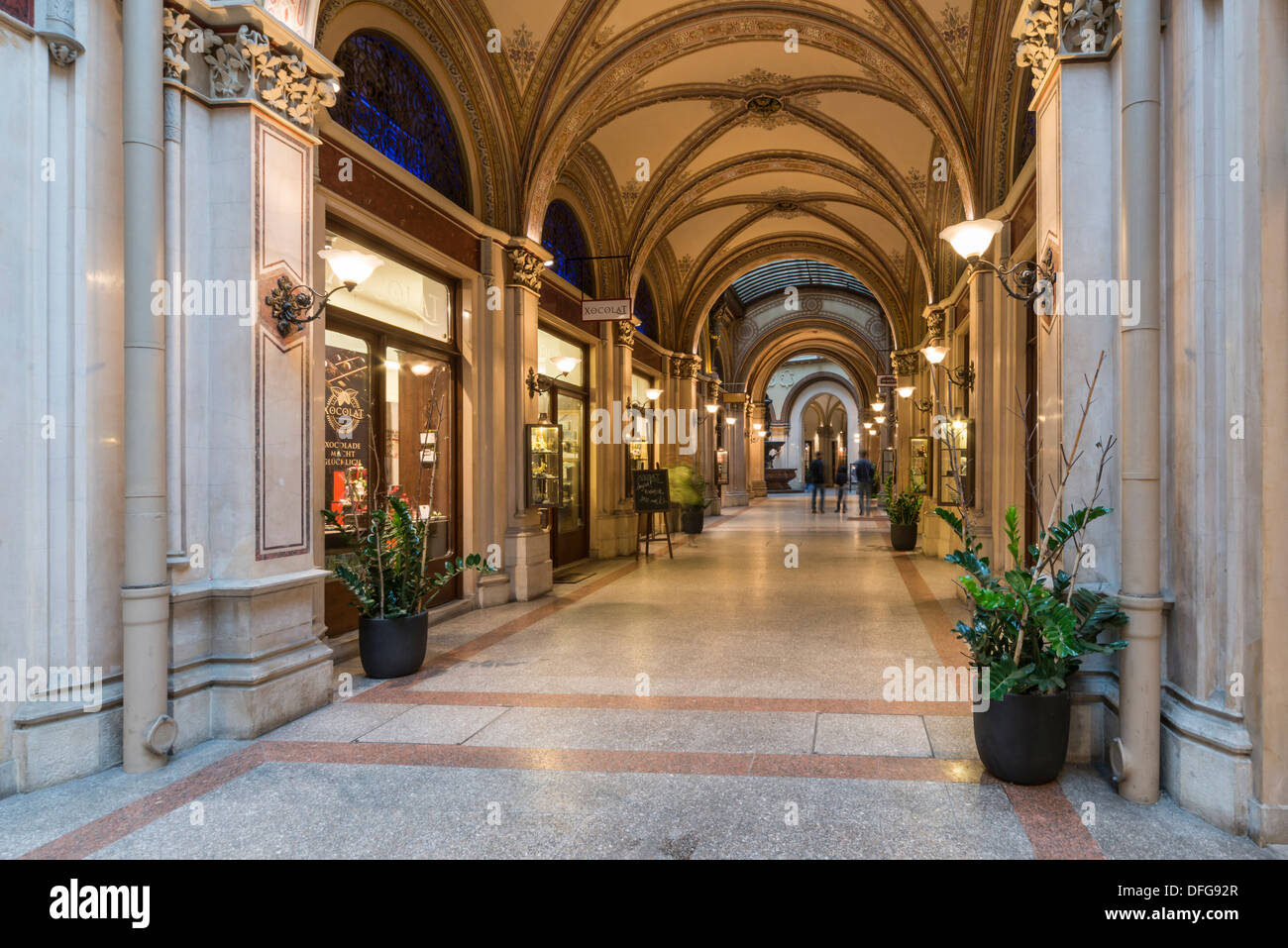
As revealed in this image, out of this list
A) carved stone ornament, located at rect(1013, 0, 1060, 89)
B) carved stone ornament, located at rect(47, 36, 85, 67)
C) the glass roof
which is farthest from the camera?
the glass roof

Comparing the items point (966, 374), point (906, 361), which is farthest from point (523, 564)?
point (906, 361)

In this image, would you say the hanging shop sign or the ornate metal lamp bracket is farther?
the hanging shop sign

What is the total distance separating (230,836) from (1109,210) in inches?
182

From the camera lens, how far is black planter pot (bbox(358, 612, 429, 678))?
16.9 feet

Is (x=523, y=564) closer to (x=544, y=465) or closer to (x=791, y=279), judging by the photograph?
(x=544, y=465)

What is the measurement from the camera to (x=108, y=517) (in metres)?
3.66

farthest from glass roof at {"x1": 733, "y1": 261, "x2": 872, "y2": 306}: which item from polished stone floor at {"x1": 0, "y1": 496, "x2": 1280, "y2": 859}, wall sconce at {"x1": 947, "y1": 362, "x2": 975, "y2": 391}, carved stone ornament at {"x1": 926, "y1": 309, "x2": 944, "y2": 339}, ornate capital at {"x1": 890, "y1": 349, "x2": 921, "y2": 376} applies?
polished stone floor at {"x1": 0, "y1": 496, "x2": 1280, "y2": 859}

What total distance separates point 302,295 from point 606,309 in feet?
19.6

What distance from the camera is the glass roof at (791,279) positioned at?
2464 centimetres

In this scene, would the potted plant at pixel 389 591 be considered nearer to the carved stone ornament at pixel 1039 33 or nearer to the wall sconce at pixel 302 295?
Answer: the wall sconce at pixel 302 295

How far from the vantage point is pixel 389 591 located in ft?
17.2

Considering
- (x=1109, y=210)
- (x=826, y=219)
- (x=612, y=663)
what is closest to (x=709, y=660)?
(x=612, y=663)

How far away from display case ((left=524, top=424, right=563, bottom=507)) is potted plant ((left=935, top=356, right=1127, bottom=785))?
5.79 m

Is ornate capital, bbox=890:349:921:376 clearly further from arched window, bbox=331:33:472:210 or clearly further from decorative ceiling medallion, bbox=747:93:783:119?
arched window, bbox=331:33:472:210
